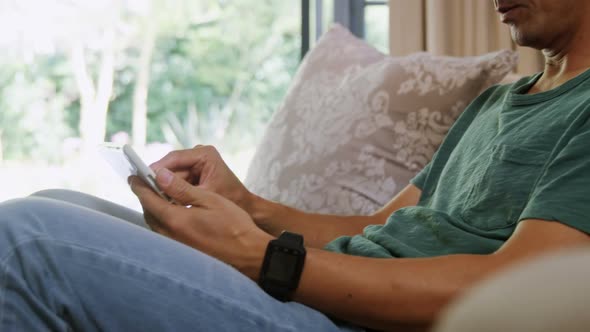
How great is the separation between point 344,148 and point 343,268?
2.31ft

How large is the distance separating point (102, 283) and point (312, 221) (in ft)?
1.96

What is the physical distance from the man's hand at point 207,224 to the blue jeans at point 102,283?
10cm

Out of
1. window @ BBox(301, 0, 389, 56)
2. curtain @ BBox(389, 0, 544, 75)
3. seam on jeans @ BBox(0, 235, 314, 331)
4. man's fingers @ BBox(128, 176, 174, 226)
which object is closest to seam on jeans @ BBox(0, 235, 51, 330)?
seam on jeans @ BBox(0, 235, 314, 331)

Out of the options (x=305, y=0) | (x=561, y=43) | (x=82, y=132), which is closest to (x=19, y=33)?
(x=82, y=132)

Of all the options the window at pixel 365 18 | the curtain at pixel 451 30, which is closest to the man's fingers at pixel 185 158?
the curtain at pixel 451 30

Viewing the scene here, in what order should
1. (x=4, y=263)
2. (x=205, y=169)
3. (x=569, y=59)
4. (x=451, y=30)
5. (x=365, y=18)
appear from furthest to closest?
(x=365, y=18)
(x=451, y=30)
(x=205, y=169)
(x=569, y=59)
(x=4, y=263)

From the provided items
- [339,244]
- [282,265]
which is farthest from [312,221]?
[282,265]

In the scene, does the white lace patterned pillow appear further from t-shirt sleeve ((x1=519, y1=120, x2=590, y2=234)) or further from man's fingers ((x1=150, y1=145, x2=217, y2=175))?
t-shirt sleeve ((x1=519, y1=120, x2=590, y2=234))

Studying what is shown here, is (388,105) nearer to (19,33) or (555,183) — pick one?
(555,183)

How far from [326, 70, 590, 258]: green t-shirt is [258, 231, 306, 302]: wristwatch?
202mm

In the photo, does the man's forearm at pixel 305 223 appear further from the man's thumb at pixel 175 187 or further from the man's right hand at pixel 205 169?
the man's thumb at pixel 175 187

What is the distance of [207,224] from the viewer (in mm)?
1026

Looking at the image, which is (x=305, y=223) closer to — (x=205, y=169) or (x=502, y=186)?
(x=205, y=169)

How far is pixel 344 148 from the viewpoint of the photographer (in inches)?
65.1
